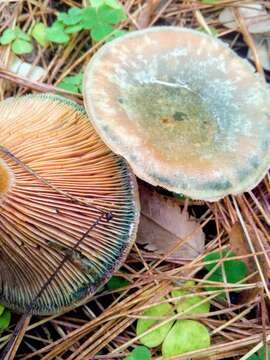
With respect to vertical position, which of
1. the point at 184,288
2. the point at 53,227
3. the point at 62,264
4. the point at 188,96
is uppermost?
the point at 188,96

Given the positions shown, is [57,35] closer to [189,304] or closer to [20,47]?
[20,47]

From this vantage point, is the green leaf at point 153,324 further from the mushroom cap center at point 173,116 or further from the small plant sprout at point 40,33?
the small plant sprout at point 40,33

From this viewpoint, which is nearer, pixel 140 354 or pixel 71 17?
pixel 140 354

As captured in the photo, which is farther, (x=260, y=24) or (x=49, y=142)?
(x=260, y=24)

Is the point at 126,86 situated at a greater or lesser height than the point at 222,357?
greater

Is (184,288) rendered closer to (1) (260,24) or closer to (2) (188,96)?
(2) (188,96)

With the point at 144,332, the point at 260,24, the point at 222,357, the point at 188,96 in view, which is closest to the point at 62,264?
the point at 144,332

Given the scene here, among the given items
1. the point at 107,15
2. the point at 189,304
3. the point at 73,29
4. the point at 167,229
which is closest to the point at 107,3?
the point at 107,15

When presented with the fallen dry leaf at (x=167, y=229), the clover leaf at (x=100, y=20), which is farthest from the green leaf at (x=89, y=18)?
the fallen dry leaf at (x=167, y=229)
